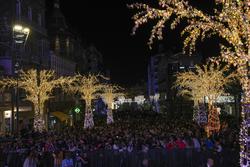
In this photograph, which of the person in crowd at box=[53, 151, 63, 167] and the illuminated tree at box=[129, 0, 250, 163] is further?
the person in crowd at box=[53, 151, 63, 167]

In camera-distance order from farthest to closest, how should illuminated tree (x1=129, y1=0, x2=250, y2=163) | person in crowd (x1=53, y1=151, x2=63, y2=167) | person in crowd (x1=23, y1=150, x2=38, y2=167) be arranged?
1. person in crowd (x1=53, y1=151, x2=63, y2=167)
2. person in crowd (x1=23, y1=150, x2=38, y2=167)
3. illuminated tree (x1=129, y1=0, x2=250, y2=163)

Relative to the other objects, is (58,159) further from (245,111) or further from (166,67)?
(166,67)

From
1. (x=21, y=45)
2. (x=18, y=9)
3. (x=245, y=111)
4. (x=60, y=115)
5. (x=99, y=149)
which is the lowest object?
(x=99, y=149)

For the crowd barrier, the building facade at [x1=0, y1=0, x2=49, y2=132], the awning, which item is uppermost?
the building facade at [x1=0, y1=0, x2=49, y2=132]

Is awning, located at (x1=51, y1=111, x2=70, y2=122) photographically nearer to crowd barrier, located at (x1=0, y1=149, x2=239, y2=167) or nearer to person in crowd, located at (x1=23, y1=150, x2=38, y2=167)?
crowd barrier, located at (x1=0, y1=149, x2=239, y2=167)

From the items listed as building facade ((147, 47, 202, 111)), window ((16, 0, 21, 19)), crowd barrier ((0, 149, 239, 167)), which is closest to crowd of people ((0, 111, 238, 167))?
crowd barrier ((0, 149, 239, 167))

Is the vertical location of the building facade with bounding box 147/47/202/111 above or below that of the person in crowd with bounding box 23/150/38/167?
above

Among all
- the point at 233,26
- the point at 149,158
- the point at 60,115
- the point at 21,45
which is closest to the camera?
the point at 233,26

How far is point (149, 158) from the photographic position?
75.8 ft

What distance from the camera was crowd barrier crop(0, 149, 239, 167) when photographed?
2248 cm

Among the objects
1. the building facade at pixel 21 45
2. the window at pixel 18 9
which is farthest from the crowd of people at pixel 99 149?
the window at pixel 18 9

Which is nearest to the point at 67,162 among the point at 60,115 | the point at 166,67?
the point at 60,115

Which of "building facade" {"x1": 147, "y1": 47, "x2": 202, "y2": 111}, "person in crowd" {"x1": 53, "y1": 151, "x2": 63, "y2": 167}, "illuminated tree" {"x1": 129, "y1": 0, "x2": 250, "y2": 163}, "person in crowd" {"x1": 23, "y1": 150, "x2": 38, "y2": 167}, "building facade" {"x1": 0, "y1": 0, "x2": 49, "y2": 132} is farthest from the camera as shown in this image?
"building facade" {"x1": 147, "y1": 47, "x2": 202, "y2": 111}

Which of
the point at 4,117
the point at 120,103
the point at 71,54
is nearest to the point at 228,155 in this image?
the point at 4,117
